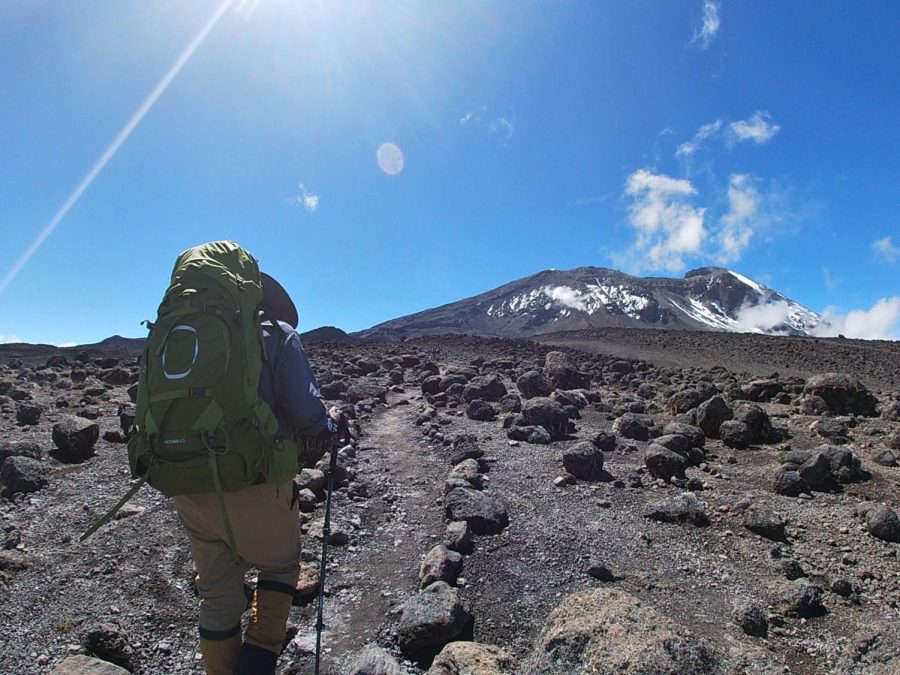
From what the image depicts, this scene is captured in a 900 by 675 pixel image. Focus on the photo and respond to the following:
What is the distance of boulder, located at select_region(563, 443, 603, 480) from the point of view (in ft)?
20.2

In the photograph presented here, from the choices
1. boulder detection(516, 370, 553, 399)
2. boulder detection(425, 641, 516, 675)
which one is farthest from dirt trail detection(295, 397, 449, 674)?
boulder detection(516, 370, 553, 399)

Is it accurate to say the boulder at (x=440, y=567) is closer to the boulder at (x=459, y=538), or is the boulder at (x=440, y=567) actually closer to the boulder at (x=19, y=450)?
the boulder at (x=459, y=538)

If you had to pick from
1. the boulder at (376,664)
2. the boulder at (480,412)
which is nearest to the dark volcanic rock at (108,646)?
the boulder at (376,664)

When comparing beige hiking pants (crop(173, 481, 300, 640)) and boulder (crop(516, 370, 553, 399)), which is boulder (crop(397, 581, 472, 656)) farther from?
boulder (crop(516, 370, 553, 399))

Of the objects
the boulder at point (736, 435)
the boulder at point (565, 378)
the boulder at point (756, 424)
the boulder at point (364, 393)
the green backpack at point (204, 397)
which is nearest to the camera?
the green backpack at point (204, 397)

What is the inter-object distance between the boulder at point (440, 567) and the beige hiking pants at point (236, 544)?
5.33ft

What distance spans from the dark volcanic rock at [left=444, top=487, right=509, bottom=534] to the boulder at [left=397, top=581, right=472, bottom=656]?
1325 millimetres

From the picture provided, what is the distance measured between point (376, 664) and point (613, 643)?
1.36 m

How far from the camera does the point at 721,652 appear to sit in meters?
2.93

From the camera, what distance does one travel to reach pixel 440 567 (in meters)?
3.90

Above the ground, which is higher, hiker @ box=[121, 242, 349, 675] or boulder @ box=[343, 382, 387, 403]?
boulder @ box=[343, 382, 387, 403]

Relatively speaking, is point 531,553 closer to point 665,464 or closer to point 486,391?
point 665,464

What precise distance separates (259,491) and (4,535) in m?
3.76

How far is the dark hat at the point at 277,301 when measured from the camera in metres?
2.72
